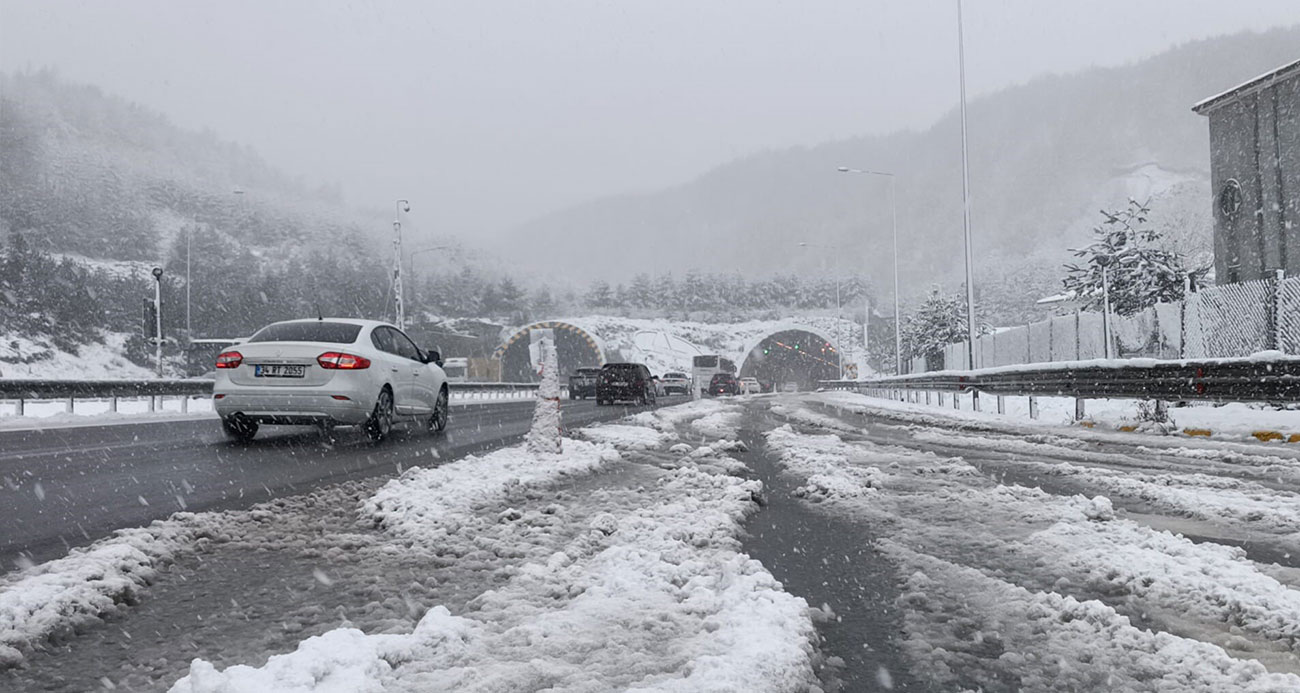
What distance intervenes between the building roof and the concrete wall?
0.62ft

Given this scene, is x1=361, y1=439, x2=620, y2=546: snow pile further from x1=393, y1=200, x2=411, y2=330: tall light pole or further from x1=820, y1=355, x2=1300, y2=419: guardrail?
x1=393, y1=200, x2=411, y2=330: tall light pole

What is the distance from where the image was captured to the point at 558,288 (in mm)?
126875

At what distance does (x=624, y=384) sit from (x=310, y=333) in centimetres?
2086

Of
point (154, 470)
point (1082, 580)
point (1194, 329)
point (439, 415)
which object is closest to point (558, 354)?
→ point (1194, 329)

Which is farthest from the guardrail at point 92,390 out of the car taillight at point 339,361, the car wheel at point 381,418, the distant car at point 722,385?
the distant car at point 722,385

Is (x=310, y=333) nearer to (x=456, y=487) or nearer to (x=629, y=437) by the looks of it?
(x=629, y=437)

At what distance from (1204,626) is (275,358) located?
10.0 metres

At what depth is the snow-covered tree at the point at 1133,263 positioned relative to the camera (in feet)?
142

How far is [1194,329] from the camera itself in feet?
67.2

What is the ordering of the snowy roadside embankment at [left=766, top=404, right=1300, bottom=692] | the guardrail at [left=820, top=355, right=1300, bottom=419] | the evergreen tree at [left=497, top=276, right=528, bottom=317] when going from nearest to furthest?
the snowy roadside embankment at [left=766, top=404, right=1300, bottom=692], the guardrail at [left=820, top=355, right=1300, bottom=419], the evergreen tree at [left=497, top=276, right=528, bottom=317]

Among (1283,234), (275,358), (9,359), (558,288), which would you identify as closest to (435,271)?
(558,288)

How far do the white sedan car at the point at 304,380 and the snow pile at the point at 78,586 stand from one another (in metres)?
6.42

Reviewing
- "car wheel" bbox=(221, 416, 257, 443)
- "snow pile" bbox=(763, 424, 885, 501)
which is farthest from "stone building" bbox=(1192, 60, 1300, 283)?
"car wheel" bbox=(221, 416, 257, 443)

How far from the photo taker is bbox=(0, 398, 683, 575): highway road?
482 cm
